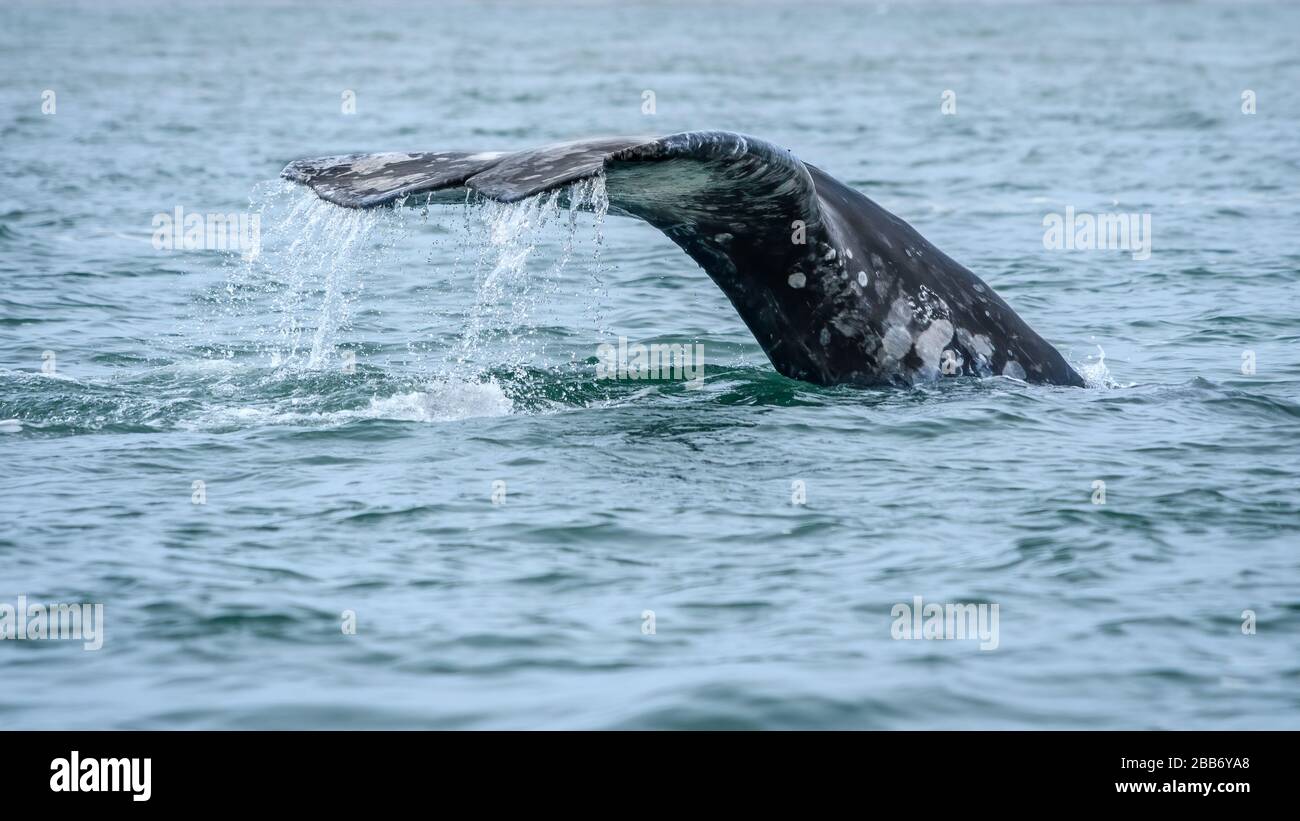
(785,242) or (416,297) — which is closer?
(785,242)

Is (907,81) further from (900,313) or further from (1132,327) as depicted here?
(900,313)

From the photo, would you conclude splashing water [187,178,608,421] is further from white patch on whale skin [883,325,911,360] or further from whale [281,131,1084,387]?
white patch on whale skin [883,325,911,360]

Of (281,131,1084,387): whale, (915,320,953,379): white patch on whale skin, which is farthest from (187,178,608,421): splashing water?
(915,320,953,379): white patch on whale skin

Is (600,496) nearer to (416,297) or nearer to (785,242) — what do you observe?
(785,242)

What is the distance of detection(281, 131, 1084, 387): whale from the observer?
7.04 m

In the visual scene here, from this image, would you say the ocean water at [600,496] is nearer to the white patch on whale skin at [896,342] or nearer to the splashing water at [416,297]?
the splashing water at [416,297]

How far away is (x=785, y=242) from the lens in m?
8.31

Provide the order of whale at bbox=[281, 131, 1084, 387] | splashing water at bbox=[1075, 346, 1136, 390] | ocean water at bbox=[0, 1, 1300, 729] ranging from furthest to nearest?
splashing water at bbox=[1075, 346, 1136, 390]
whale at bbox=[281, 131, 1084, 387]
ocean water at bbox=[0, 1, 1300, 729]

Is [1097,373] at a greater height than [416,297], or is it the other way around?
[416,297]

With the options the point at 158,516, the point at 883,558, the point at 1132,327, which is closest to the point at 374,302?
the point at 1132,327

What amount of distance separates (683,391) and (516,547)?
320 centimetres

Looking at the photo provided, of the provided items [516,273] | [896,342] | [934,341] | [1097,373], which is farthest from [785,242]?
[516,273]

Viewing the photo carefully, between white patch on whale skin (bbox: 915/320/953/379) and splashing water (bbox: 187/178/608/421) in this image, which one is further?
white patch on whale skin (bbox: 915/320/953/379)
